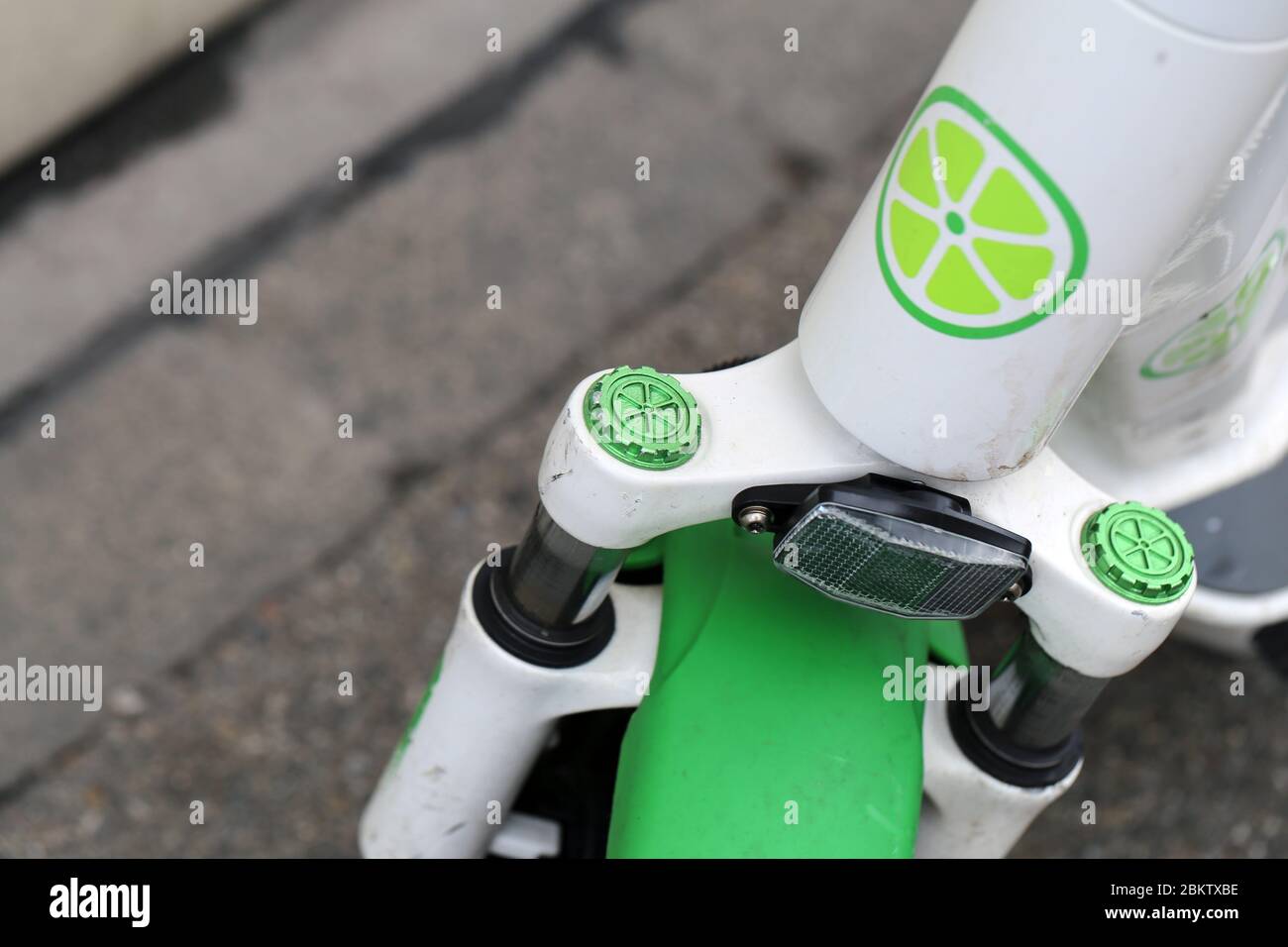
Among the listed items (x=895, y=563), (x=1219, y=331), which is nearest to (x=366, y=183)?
(x=1219, y=331)

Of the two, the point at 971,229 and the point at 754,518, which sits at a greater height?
the point at 971,229

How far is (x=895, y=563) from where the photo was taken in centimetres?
99

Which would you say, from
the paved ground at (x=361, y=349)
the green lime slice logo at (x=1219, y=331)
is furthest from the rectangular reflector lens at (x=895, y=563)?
the paved ground at (x=361, y=349)

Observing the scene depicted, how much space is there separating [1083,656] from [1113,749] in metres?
1.01

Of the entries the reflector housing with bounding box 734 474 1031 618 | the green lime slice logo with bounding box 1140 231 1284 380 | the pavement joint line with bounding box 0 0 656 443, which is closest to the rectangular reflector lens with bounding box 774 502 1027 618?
the reflector housing with bounding box 734 474 1031 618

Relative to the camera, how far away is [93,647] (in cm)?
190

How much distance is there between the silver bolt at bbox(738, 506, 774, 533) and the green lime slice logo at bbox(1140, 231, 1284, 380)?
0.48m

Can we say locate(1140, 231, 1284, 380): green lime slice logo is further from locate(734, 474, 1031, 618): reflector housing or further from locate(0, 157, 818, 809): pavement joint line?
locate(0, 157, 818, 809): pavement joint line

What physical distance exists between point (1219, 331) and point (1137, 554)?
36 cm

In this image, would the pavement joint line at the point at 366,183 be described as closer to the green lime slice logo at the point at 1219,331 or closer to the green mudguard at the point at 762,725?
the green mudguard at the point at 762,725

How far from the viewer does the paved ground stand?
74.5 inches

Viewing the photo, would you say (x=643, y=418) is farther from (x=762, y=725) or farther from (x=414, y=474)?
(x=414, y=474)
